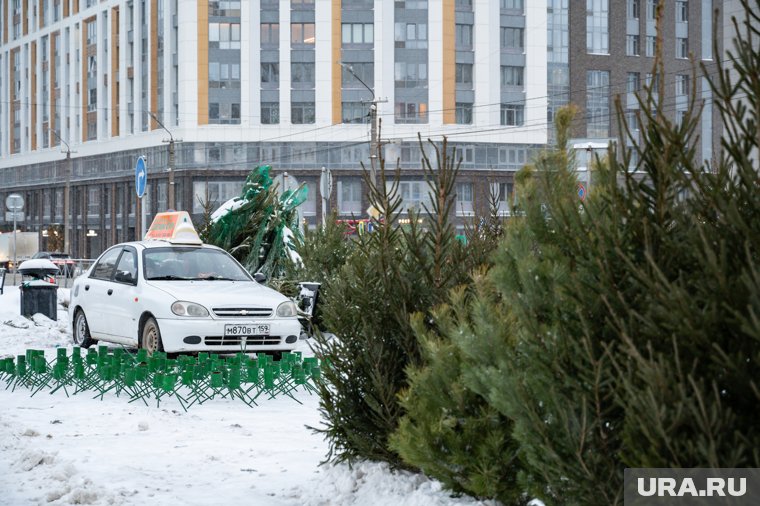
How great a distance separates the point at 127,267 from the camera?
1459cm

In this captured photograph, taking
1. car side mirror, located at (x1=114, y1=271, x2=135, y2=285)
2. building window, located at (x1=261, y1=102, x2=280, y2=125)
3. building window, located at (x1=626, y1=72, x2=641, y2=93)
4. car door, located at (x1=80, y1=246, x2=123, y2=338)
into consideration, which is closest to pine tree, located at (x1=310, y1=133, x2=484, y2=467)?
car side mirror, located at (x1=114, y1=271, x2=135, y2=285)

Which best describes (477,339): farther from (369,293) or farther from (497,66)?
(497,66)

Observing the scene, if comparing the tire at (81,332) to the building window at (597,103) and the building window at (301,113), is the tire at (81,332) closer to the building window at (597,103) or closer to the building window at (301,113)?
the building window at (301,113)

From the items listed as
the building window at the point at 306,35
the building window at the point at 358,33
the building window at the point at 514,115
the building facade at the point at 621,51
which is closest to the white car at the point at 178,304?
the building window at the point at 358,33

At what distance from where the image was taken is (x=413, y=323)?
5574 millimetres

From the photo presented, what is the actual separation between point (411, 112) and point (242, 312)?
57317mm

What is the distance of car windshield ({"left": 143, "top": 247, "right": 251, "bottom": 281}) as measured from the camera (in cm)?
1428

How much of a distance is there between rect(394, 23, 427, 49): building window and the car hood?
2256 inches

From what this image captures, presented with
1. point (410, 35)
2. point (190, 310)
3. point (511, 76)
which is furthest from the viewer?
point (511, 76)

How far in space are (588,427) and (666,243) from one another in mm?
654

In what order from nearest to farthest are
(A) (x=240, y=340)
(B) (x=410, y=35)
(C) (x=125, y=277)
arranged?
(A) (x=240, y=340) → (C) (x=125, y=277) → (B) (x=410, y=35)

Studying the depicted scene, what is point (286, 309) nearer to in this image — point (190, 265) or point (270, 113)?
point (190, 265)

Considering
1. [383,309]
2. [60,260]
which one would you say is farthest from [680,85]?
[383,309]

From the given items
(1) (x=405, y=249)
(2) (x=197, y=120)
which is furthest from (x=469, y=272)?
(2) (x=197, y=120)
